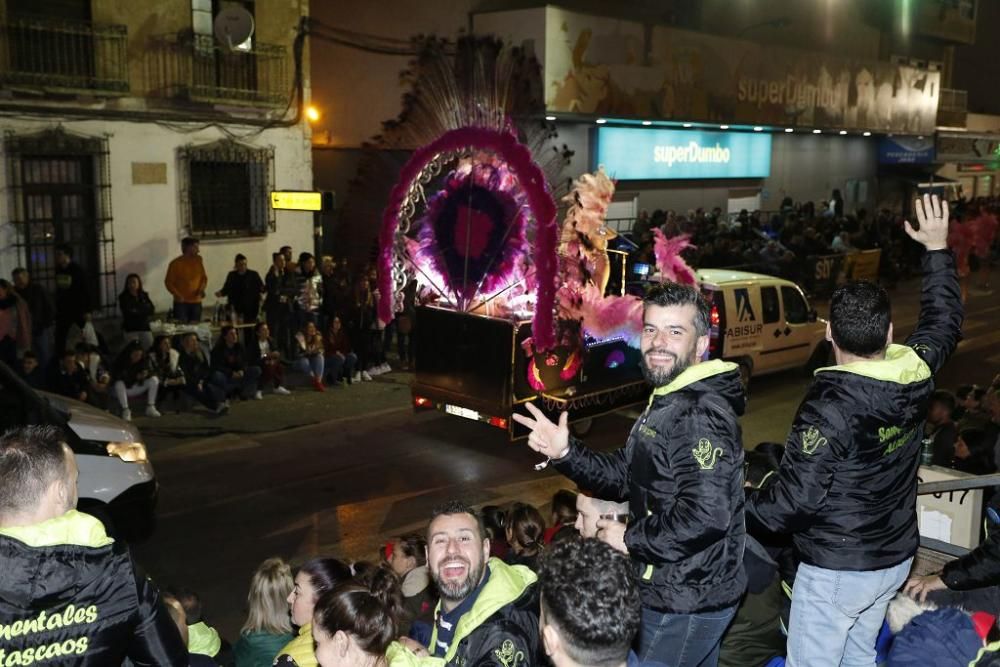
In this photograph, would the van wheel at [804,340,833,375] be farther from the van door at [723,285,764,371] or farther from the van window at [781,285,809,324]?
the van door at [723,285,764,371]

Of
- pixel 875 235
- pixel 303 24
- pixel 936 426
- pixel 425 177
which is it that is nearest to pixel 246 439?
pixel 425 177

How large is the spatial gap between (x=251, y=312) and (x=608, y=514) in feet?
41.3

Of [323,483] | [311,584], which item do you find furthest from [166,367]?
[311,584]

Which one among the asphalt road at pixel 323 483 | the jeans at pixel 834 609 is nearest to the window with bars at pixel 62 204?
the asphalt road at pixel 323 483

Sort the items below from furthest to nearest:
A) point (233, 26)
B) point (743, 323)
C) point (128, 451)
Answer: point (233, 26), point (743, 323), point (128, 451)

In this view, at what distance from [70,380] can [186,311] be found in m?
3.82

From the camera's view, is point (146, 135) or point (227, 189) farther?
point (227, 189)

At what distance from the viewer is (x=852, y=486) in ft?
12.5

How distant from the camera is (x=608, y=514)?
419cm

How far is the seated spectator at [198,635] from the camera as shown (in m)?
4.90

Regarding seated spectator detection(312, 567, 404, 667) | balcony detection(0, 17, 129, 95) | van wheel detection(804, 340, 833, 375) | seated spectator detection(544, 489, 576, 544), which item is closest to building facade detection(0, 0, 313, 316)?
balcony detection(0, 17, 129, 95)

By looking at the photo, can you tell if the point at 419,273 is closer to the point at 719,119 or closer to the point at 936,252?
the point at 936,252

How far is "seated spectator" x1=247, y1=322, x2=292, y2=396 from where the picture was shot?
1435 cm

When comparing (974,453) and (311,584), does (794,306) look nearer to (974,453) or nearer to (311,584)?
(974,453)
